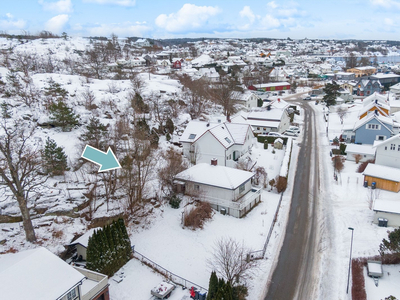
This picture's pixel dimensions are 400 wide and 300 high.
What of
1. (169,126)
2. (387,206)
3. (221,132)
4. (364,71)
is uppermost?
(364,71)

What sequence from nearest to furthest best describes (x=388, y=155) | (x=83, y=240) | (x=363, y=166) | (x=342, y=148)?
1. (x=83, y=240)
2. (x=388, y=155)
3. (x=363, y=166)
4. (x=342, y=148)

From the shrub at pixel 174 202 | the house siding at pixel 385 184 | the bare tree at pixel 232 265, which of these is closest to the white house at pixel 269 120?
Answer: the house siding at pixel 385 184

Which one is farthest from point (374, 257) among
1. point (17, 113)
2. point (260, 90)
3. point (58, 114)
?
point (260, 90)

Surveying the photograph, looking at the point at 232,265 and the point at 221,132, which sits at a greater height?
the point at 221,132

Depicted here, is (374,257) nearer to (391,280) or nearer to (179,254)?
(391,280)

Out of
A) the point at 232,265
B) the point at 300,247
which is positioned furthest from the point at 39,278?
the point at 300,247

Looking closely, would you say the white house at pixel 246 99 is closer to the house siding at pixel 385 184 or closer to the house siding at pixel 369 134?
A: the house siding at pixel 369 134

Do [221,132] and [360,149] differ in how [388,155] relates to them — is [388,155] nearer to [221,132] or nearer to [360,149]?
[360,149]
